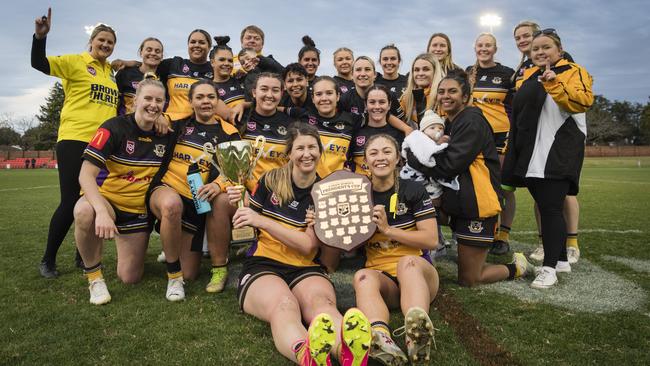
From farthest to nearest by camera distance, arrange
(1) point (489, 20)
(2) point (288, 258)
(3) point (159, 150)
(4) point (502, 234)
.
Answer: (1) point (489, 20) → (4) point (502, 234) → (3) point (159, 150) → (2) point (288, 258)

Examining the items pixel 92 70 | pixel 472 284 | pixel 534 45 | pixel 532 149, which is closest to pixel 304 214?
pixel 472 284

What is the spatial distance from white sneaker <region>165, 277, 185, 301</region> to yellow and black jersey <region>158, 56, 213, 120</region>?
1954mm

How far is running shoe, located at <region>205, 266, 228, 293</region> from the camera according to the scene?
3.60 meters

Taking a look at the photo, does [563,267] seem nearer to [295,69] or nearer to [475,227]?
[475,227]

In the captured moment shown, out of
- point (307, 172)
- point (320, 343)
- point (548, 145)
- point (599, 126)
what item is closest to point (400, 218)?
point (307, 172)

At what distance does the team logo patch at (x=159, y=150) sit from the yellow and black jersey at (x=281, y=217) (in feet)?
3.71

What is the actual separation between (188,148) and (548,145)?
308 cm

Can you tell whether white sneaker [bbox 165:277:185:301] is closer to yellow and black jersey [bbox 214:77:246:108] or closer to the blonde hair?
yellow and black jersey [bbox 214:77:246:108]

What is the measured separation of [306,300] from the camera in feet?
8.91

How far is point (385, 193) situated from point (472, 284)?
1.21 metres

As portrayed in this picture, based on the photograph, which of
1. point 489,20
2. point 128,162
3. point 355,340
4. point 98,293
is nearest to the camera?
point 355,340

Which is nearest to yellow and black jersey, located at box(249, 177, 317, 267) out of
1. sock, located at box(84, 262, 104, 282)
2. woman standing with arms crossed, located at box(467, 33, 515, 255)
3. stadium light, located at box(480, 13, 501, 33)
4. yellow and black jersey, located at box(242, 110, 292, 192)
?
yellow and black jersey, located at box(242, 110, 292, 192)

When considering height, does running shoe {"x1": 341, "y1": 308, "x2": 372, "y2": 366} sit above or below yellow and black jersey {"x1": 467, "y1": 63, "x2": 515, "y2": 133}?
below

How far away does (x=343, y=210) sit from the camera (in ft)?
9.66
